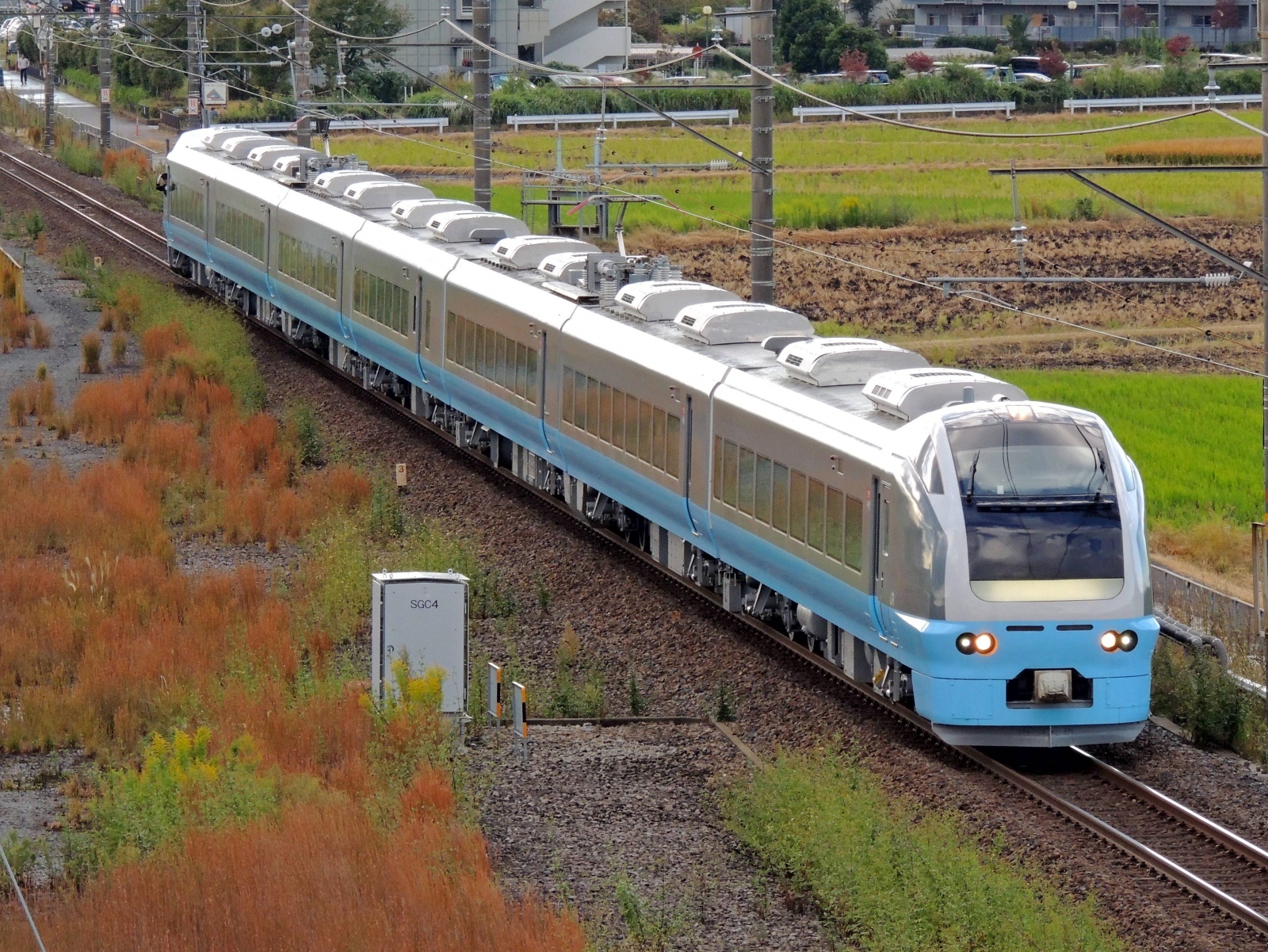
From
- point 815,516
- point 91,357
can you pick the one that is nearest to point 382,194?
point 91,357

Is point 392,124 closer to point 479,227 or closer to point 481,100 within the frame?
point 481,100

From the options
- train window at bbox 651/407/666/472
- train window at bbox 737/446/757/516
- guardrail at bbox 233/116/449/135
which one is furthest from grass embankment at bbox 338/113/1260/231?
train window at bbox 737/446/757/516

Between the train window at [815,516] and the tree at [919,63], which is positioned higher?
the tree at [919,63]

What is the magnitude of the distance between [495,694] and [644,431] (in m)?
5.54

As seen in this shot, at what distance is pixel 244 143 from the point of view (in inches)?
1596

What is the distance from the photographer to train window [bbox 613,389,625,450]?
21375mm

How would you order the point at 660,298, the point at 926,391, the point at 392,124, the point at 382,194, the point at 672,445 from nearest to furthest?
1. the point at 926,391
2. the point at 672,445
3. the point at 660,298
4. the point at 382,194
5. the point at 392,124

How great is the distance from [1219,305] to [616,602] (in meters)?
28.1

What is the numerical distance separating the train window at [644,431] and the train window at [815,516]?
3.92m

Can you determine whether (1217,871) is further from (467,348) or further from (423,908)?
(467,348)

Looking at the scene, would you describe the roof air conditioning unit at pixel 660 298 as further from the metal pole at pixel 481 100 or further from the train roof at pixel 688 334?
the metal pole at pixel 481 100

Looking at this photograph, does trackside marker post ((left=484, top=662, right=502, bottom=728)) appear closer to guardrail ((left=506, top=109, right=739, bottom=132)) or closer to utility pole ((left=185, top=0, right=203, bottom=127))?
utility pole ((left=185, top=0, right=203, bottom=127))

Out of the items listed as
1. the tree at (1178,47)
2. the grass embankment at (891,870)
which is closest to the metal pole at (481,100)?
the grass embankment at (891,870)

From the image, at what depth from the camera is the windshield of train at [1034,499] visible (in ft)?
48.7
